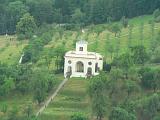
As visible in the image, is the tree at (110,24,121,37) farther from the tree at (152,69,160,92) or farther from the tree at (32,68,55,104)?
the tree at (152,69,160,92)

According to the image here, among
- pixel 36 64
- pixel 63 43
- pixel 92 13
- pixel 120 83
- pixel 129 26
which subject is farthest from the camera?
pixel 92 13

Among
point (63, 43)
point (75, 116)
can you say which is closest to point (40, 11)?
point (63, 43)

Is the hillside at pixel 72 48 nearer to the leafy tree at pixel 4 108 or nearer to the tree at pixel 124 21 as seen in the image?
the leafy tree at pixel 4 108

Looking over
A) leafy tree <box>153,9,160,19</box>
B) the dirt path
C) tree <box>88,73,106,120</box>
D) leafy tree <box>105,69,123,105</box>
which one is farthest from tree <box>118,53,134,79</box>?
leafy tree <box>153,9,160,19</box>

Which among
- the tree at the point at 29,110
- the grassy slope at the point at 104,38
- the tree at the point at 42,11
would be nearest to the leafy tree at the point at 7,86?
the tree at the point at 29,110

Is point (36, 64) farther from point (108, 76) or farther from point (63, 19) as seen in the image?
point (63, 19)

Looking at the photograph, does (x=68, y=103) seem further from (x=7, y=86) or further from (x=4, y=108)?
(x=7, y=86)

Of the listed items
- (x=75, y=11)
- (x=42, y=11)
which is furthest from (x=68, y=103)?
(x=42, y=11)
